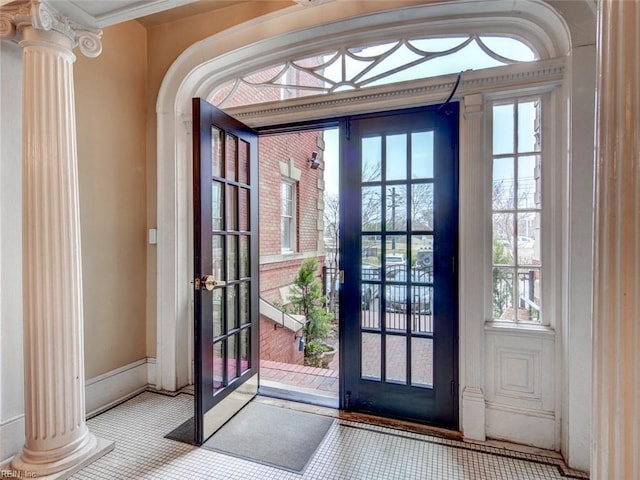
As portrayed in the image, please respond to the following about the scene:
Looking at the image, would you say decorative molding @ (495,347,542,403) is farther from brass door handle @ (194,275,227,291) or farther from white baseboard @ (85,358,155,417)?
white baseboard @ (85,358,155,417)

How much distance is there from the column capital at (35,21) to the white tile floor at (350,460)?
7.51ft

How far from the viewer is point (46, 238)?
1678 millimetres

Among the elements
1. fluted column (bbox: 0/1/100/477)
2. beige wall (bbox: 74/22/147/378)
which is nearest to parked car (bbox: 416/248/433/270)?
fluted column (bbox: 0/1/100/477)

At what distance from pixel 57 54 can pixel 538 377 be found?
3214mm

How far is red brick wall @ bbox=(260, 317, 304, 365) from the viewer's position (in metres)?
4.34

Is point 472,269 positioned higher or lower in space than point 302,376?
higher

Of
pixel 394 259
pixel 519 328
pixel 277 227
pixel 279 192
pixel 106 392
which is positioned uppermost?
pixel 279 192

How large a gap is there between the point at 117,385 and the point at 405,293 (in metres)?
2.26

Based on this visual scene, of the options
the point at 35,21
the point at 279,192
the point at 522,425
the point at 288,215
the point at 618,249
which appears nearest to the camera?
the point at 618,249

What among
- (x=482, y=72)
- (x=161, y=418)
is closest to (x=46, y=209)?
(x=161, y=418)

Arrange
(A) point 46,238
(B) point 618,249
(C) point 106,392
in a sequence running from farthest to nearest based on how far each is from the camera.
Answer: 1. (C) point 106,392
2. (A) point 46,238
3. (B) point 618,249

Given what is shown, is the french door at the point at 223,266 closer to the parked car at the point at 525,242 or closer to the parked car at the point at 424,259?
the parked car at the point at 424,259

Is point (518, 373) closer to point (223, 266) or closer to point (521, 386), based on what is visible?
point (521, 386)

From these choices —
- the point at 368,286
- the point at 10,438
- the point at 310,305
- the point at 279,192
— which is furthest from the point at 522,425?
the point at 279,192
